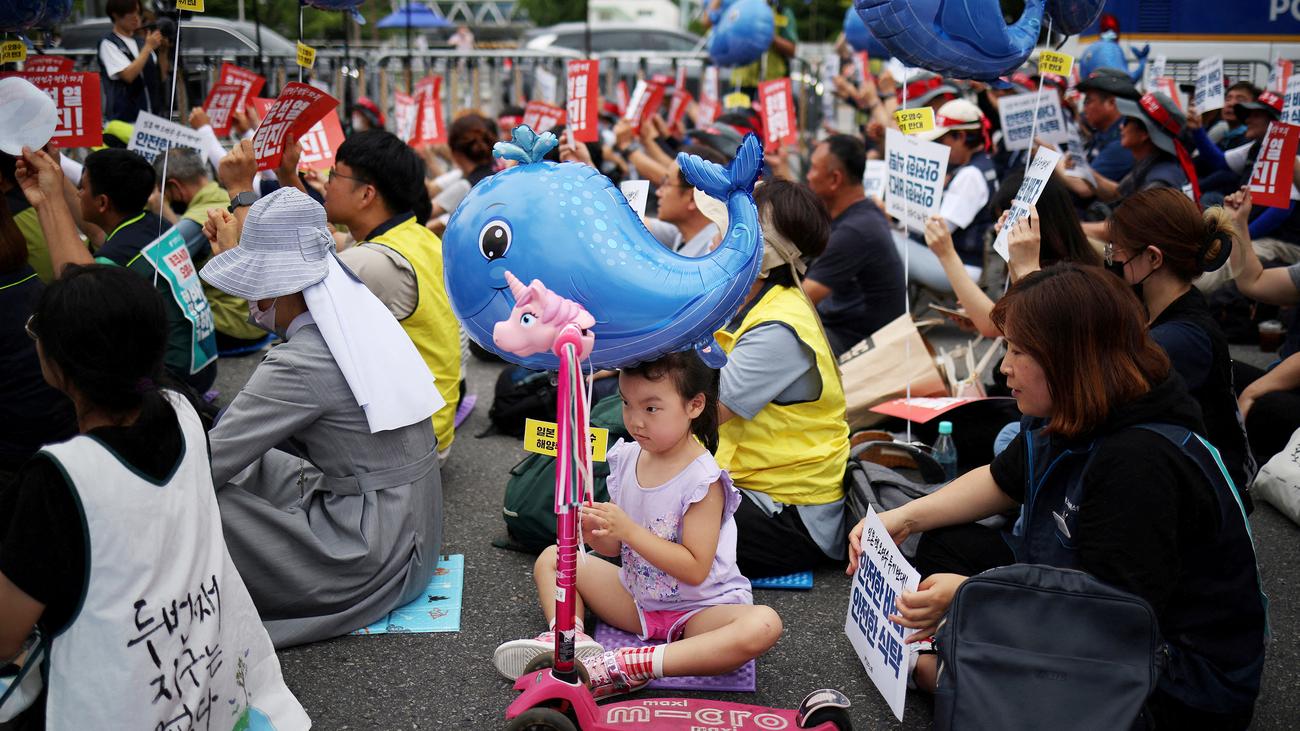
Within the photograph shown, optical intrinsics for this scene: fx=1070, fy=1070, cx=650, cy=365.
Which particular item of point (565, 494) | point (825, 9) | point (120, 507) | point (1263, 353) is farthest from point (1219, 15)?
point (825, 9)

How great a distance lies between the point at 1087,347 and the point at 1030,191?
5.84ft

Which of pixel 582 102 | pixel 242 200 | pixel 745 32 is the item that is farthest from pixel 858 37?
pixel 242 200

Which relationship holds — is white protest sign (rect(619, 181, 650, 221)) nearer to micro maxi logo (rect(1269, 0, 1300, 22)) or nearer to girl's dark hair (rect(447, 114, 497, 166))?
girl's dark hair (rect(447, 114, 497, 166))

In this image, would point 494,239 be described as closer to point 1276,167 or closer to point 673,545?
point 673,545

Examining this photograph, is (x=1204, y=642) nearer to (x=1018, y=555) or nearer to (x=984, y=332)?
(x=1018, y=555)

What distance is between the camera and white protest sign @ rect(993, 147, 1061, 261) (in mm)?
4066

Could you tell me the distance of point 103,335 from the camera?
224 cm

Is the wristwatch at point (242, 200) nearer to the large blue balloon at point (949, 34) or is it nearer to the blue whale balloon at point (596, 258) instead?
the blue whale balloon at point (596, 258)

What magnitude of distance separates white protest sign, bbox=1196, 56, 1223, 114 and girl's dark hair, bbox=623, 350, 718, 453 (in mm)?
6586

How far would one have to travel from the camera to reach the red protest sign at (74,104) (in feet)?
14.6

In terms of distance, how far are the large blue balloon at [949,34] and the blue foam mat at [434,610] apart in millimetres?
2588

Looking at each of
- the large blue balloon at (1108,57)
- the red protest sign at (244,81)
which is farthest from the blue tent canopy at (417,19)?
the red protest sign at (244,81)

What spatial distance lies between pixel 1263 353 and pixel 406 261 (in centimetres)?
558

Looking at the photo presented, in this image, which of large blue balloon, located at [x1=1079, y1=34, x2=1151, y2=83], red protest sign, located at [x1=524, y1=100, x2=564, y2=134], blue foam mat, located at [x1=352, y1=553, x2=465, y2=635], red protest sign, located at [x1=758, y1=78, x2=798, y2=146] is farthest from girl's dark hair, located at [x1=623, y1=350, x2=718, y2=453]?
large blue balloon, located at [x1=1079, y1=34, x2=1151, y2=83]
